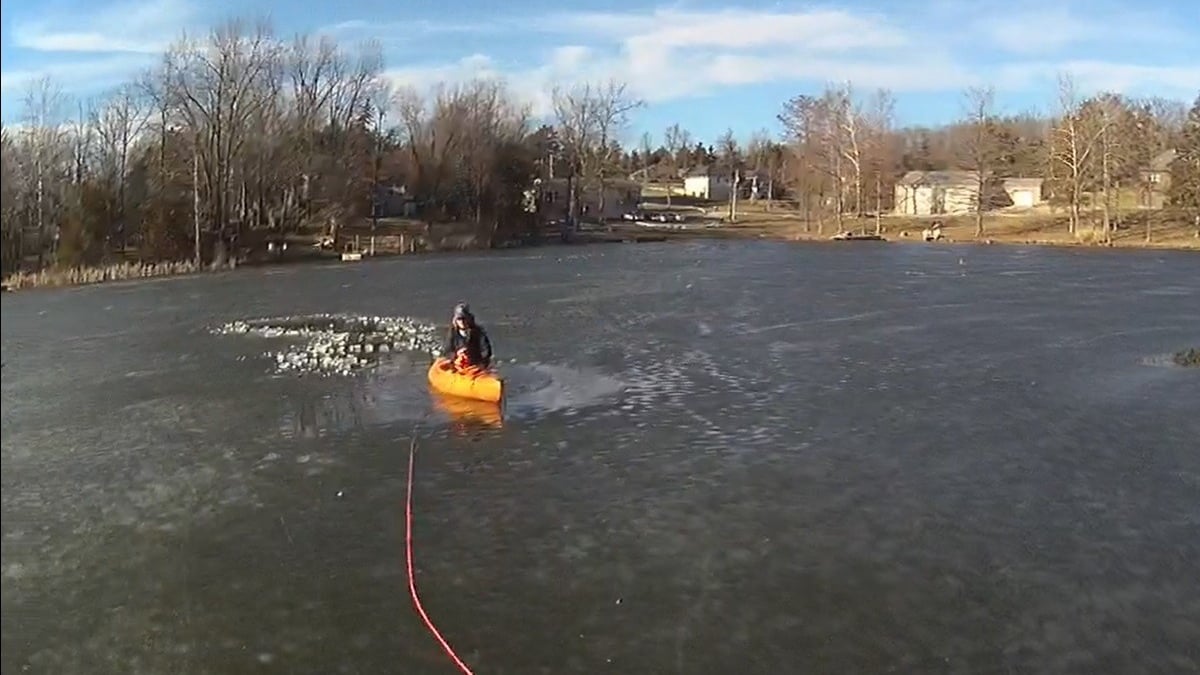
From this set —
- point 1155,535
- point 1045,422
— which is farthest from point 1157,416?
point 1155,535

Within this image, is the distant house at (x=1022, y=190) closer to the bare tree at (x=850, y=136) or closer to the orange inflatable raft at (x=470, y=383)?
the bare tree at (x=850, y=136)

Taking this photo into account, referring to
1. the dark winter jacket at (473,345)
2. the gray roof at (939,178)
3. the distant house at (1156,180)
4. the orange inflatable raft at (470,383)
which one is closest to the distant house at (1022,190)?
the gray roof at (939,178)

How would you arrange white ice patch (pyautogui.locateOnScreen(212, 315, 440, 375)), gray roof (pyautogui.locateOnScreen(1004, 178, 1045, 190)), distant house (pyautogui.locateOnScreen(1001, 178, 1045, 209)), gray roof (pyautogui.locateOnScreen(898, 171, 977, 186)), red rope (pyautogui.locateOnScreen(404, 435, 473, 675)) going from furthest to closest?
1. gray roof (pyautogui.locateOnScreen(1004, 178, 1045, 190))
2. distant house (pyautogui.locateOnScreen(1001, 178, 1045, 209))
3. gray roof (pyautogui.locateOnScreen(898, 171, 977, 186))
4. white ice patch (pyautogui.locateOnScreen(212, 315, 440, 375))
5. red rope (pyautogui.locateOnScreen(404, 435, 473, 675))

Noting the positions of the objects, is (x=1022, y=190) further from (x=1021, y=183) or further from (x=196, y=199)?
(x=196, y=199)

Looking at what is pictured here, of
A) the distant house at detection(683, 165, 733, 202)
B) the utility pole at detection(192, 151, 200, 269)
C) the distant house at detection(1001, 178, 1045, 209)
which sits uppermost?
the distant house at detection(683, 165, 733, 202)

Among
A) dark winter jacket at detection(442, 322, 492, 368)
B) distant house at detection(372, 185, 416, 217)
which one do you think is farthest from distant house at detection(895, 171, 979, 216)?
dark winter jacket at detection(442, 322, 492, 368)

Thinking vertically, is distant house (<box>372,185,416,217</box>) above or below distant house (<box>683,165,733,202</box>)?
below

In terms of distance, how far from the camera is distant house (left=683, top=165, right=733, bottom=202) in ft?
430

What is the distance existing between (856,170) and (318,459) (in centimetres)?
7796

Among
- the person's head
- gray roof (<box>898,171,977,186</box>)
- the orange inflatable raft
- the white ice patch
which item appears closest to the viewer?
the orange inflatable raft

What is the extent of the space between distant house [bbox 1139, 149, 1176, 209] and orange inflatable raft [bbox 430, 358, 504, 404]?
66410mm

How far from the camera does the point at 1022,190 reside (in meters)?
96.2

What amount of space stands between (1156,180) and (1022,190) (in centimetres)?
2094

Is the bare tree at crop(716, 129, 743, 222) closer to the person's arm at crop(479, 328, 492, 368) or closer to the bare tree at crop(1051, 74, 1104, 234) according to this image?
the bare tree at crop(1051, 74, 1104, 234)
